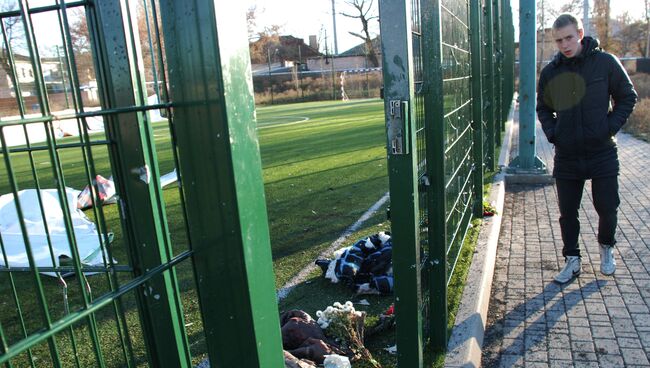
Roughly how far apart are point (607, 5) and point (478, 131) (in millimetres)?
42432

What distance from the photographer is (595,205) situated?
14.5 feet

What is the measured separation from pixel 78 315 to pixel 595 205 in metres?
4.39

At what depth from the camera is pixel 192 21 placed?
138cm

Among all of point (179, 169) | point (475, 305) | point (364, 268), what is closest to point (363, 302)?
point (364, 268)

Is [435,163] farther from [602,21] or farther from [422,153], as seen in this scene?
[602,21]

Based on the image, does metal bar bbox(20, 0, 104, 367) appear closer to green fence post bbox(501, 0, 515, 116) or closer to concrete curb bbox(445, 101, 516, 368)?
concrete curb bbox(445, 101, 516, 368)

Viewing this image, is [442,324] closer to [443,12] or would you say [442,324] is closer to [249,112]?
[443,12]

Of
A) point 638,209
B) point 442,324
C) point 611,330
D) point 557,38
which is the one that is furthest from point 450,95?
point 638,209

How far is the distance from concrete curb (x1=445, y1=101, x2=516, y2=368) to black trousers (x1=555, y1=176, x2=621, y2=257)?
0.75 m

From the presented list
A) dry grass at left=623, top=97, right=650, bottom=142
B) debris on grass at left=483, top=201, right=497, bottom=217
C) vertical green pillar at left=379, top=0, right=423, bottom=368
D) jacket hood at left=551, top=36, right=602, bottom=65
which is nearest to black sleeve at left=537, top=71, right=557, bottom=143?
jacket hood at left=551, top=36, right=602, bottom=65

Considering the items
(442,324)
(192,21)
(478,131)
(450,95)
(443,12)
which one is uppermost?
(443,12)

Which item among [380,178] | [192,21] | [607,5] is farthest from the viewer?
[607,5]

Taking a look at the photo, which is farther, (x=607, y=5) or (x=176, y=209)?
(x=607, y=5)

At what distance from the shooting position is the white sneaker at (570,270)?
4.46 meters
